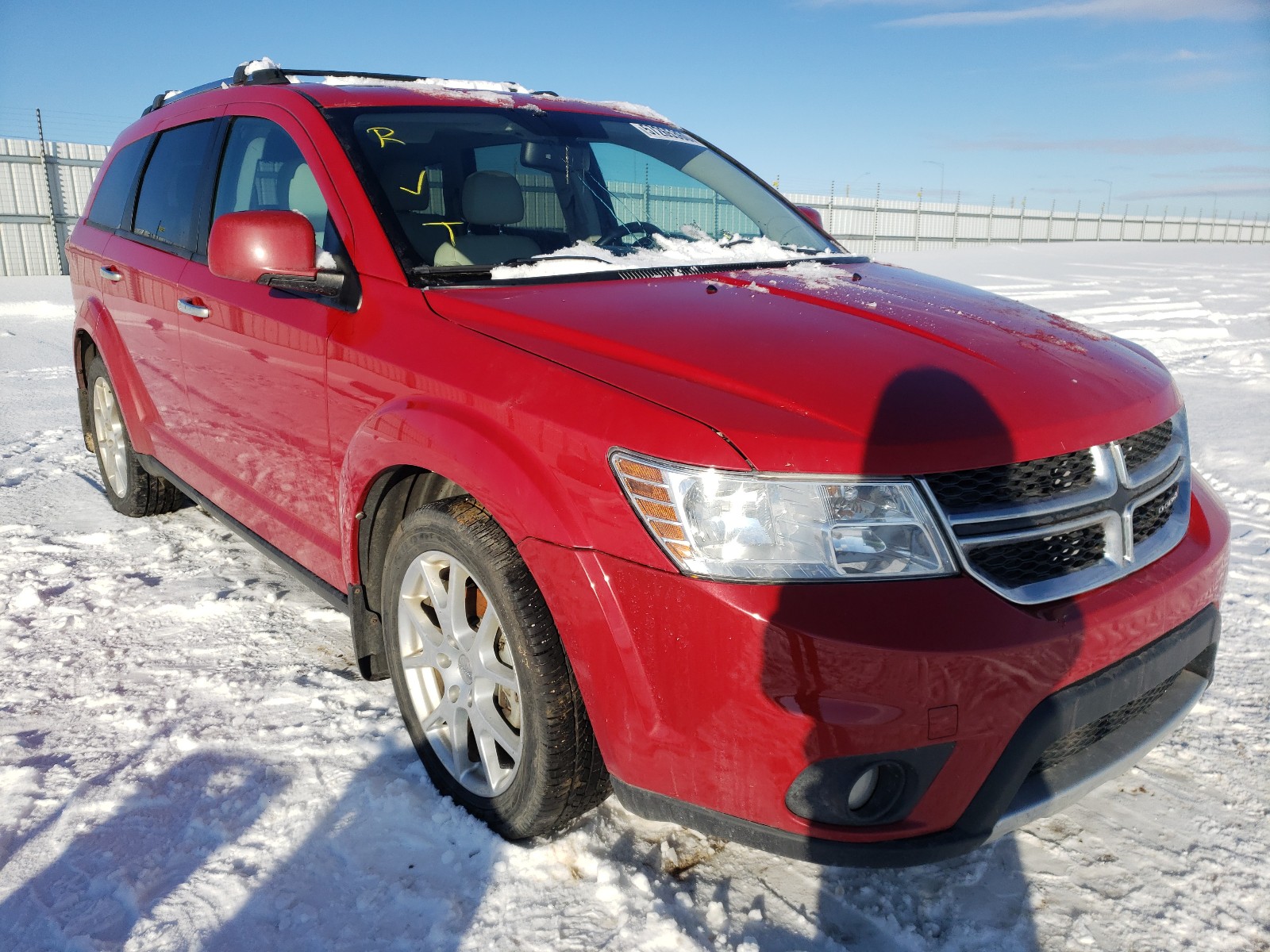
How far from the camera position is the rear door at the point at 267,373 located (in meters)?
2.68

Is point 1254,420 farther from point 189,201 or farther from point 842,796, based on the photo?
point 189,201

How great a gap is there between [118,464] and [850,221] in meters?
27.4

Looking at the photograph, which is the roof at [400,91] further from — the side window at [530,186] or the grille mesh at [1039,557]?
the grille mesh at [1039,557]

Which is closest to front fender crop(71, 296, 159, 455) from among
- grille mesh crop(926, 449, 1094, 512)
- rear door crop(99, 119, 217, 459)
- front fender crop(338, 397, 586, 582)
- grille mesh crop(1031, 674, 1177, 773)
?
rear door crop(99, 119, 217, 459)

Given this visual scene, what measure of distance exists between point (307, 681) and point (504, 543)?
4.42 feet

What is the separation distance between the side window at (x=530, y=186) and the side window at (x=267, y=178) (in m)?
0.51

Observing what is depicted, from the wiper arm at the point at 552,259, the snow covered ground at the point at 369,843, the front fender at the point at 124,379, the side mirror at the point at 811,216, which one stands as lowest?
the snow covered ground at the point at 369,843

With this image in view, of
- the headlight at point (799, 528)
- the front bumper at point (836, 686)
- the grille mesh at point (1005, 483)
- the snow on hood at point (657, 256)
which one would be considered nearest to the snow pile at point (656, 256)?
the snow on hood at point (657, 256)

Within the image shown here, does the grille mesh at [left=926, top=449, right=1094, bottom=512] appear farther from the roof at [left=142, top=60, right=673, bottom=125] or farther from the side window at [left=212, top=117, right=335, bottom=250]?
the roof at [left=142, top=60, right=673, bottom=125]

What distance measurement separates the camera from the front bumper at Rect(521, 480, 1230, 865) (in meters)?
1.65

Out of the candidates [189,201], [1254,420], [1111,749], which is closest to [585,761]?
[1111,749]

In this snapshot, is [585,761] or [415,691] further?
[415,691]

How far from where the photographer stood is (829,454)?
170 centimetres

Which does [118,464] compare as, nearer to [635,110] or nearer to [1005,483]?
[635,110]
